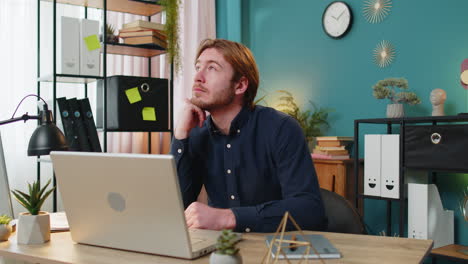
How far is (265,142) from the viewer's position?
170 centimetres

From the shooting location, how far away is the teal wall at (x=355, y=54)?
297 cm

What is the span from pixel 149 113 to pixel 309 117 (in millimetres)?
1277

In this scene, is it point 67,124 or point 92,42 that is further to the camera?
point 92,42

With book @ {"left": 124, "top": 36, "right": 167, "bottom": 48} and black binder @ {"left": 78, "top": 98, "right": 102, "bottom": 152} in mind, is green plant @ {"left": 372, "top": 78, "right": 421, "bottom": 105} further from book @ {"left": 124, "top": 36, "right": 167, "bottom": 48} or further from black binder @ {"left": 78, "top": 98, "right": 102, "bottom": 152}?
black binder @ {"left": 78, "top": 98, "right": 102, "bottom": 152}

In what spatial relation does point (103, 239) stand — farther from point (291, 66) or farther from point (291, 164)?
point (291, 66)

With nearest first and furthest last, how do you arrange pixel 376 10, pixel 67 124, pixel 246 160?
pixel 246 160, pixel 67 124, pixel 376 10

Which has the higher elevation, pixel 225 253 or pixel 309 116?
pixel 309 116

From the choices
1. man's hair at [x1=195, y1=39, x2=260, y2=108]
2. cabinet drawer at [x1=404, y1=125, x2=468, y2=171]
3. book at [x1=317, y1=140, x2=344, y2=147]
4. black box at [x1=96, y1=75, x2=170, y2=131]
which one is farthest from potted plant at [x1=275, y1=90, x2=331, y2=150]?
man's hair at [x1=195, y1=39, x2=260, y2=108]

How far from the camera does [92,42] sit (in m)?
2.89

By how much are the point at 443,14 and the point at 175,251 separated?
8.82ft

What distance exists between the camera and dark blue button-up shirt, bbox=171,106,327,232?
5.23ft

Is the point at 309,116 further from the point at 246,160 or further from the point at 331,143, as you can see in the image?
the point at 246,160

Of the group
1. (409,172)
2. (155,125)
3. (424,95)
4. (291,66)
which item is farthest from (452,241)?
(155,125)

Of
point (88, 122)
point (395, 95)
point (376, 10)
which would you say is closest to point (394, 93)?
point (395, 95)
